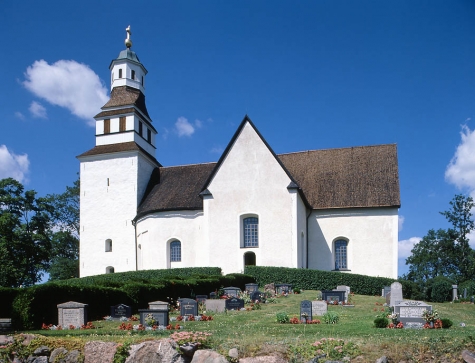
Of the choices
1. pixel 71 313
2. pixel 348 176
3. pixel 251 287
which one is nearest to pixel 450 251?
pixel 348 176

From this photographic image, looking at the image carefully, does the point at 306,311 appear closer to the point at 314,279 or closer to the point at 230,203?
the point at 314,279

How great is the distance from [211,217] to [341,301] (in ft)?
40.3

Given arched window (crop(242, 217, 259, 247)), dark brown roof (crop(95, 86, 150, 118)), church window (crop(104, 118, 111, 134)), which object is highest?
dark brown roof (crop(95, 86, 150, 118))

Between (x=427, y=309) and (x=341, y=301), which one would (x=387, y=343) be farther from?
(x=341, y=301)

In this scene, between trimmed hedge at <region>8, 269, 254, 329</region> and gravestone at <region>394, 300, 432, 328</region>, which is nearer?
gravestone at <region>394, 300, 432, 328</region>

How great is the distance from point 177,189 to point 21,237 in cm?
1802

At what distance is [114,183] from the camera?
37.7 metres

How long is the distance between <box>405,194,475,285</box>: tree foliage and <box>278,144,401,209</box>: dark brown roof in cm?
2206

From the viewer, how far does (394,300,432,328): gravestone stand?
1410 cm

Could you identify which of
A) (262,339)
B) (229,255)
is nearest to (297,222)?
(229,255)

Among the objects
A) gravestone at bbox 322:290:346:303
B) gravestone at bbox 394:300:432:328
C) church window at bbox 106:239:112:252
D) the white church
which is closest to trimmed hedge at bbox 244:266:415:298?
the white church

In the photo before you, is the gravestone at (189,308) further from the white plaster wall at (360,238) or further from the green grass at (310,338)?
the white plaster wall at (360,238)

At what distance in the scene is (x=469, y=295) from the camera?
34094mm

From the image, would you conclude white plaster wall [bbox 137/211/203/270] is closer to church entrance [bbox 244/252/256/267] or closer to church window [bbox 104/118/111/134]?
church entrance [bbox 244/252/256/267]
